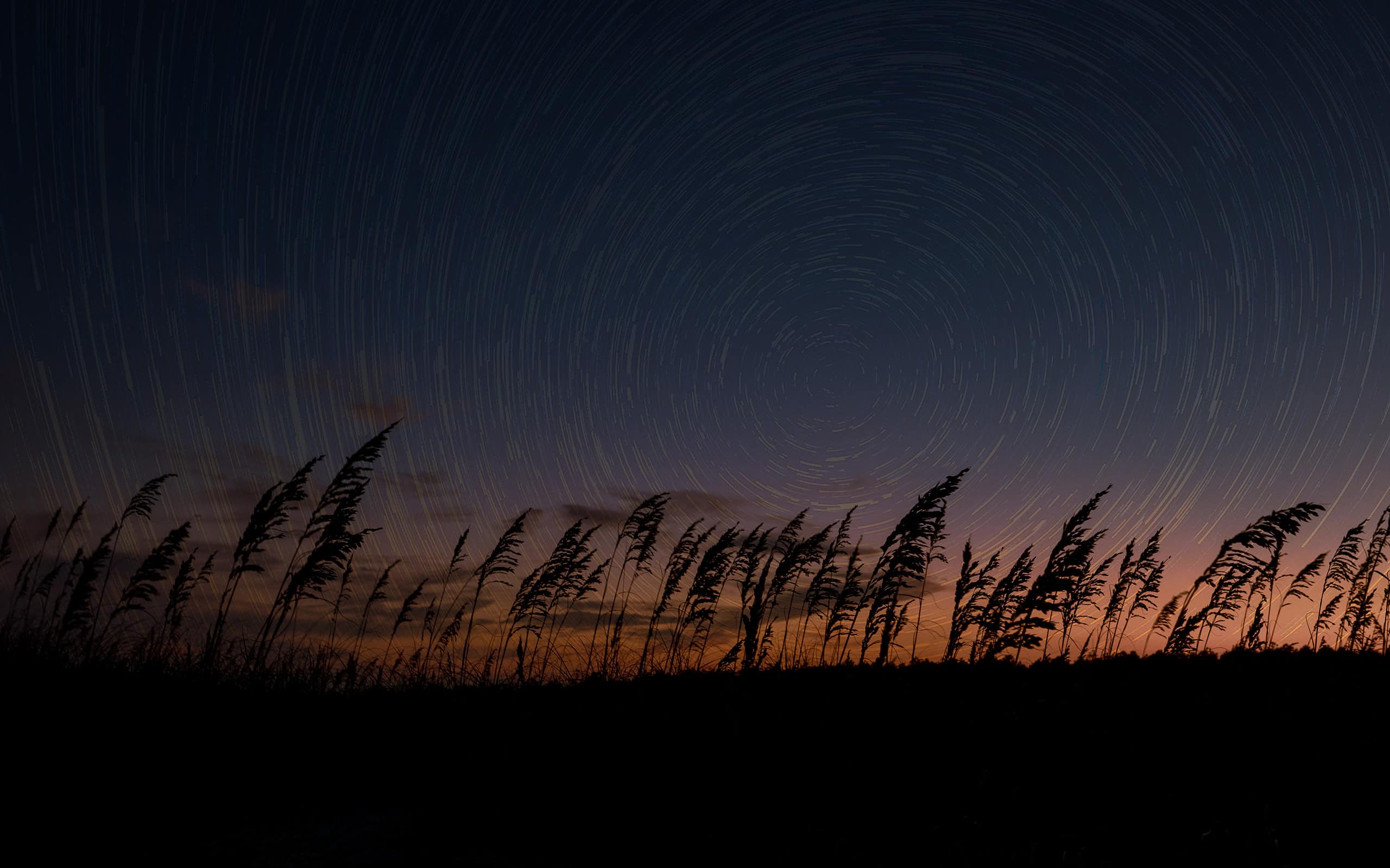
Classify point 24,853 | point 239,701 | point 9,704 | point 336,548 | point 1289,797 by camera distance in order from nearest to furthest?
point 24,853, point 1289,797, point 9,704, point 239,701, point 336,548

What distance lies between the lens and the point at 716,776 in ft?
22.0

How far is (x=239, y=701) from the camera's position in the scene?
9.90 meters

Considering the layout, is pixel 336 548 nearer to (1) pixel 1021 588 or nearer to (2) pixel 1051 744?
(2) pixel 1051 744

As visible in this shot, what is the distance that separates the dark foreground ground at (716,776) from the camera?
548 cm

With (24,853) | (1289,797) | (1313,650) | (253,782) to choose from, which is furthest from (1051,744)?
(1313,650)

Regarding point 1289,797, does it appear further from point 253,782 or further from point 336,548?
point 336,548

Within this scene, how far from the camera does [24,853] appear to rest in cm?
526

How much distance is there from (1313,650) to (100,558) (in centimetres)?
2262

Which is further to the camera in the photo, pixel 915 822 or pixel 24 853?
pixel 915 822

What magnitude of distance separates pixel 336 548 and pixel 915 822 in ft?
33.7

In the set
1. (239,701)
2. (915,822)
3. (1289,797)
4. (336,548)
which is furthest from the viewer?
(336,548)

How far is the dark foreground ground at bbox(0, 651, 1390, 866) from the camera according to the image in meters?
5.48

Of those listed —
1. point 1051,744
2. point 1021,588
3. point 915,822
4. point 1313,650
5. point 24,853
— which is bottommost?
point 24,853

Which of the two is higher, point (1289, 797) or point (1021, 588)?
point (1021, 588)
